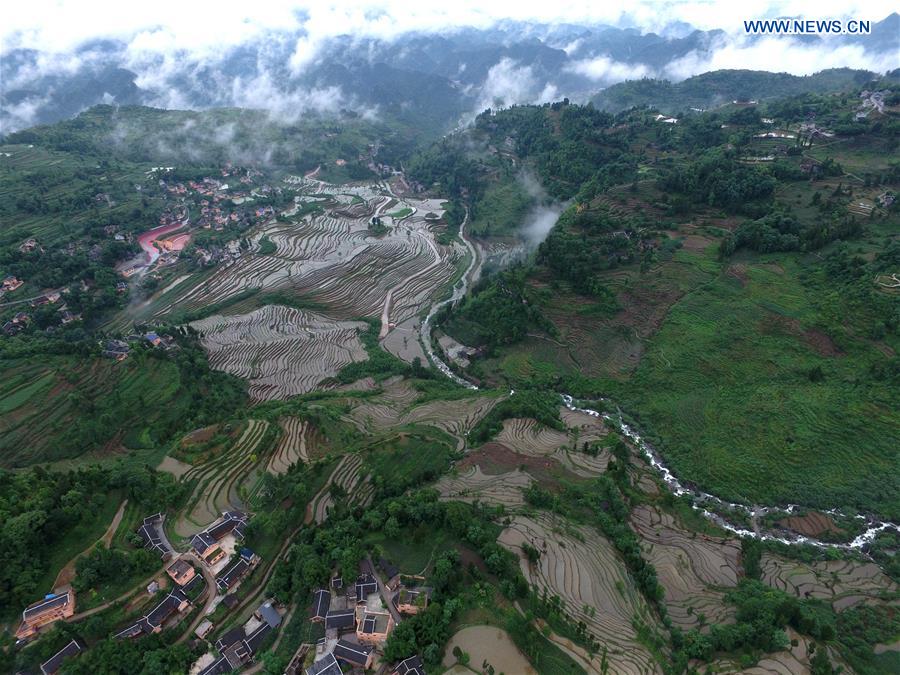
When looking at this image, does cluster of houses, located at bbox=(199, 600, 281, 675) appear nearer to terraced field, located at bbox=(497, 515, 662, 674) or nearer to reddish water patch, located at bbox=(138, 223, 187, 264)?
terraced field, located at bbox=(497, 515, 662, 674)

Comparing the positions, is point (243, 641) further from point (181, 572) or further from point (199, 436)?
point (199, 436)

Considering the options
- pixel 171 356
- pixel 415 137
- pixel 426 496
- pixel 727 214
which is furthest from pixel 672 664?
pixel 415 137

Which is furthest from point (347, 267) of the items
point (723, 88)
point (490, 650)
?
point (723, 88)

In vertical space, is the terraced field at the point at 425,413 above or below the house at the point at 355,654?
below

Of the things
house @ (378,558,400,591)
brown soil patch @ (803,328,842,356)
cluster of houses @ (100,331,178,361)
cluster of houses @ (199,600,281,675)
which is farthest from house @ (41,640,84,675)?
brown soil patch @ (803,328,842,356)

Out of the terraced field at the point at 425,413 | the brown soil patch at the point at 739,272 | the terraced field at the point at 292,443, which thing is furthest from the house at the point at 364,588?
the brown soil patch at the point at 739,272

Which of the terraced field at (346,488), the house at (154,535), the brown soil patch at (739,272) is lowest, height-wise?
the terraced field at (346,488)

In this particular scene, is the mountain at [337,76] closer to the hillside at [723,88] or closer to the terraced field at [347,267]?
the hillside at [723,88]
